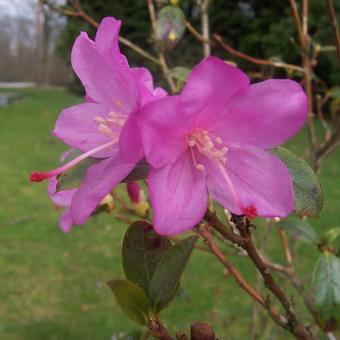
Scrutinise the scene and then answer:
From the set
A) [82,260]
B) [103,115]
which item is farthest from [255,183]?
[82,260]

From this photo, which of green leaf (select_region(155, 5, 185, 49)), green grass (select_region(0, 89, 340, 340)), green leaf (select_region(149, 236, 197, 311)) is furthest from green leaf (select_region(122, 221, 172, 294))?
green grass (select_region(0, 89, 340, 340))

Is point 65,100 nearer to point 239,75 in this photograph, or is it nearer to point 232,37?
point 232,37

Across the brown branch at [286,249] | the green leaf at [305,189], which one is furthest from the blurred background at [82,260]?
the green leaf at [305,189]

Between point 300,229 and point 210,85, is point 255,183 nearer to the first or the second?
point 210,85

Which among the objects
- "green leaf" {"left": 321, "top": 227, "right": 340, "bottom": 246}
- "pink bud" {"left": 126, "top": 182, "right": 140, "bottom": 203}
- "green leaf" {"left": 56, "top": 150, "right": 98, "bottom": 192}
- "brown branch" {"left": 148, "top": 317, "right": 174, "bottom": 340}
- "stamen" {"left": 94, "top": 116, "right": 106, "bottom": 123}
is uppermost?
"stamen" {"left": 94, "top": 116, "right": 106, "bottom": 123}

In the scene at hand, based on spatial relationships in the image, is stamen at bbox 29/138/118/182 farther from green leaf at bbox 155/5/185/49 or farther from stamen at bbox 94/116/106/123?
green leaf at bbox 155/5/185/49

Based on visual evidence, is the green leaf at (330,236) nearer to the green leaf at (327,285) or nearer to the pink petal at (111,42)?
the green leaf at (327,285)
